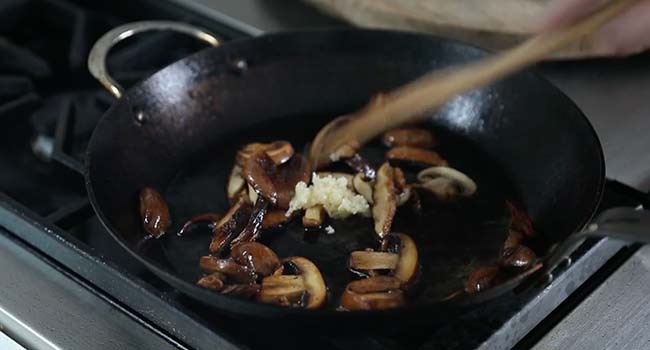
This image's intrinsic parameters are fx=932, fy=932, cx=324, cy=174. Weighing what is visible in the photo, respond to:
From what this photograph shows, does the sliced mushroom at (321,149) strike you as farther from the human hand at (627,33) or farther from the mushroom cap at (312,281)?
the human hand at (627,33)

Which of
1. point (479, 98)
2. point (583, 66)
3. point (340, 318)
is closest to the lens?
point (340, 318)

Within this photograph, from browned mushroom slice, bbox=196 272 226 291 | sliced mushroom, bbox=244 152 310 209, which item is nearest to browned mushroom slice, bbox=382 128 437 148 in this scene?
sliced mushroom, bbox=244 152 310 209

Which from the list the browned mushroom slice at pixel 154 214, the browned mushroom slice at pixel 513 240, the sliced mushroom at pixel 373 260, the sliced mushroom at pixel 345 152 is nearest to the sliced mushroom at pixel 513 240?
the browned mushroom slice at pixel 513 240

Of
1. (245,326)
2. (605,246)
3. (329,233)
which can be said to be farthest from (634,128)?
(245,326)

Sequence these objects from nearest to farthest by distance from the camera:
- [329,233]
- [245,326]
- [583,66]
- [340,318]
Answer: [340,318] → [245,326] → [329,233] → [583,66]

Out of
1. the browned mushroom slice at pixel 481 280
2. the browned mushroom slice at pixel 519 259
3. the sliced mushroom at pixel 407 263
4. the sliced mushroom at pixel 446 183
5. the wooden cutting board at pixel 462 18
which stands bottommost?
the sliced mushroom at pixel 407 263

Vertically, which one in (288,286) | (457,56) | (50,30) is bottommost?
(50,30)

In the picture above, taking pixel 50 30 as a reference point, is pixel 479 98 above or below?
above

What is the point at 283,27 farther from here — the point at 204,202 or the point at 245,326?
the point at 245,326
